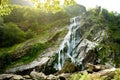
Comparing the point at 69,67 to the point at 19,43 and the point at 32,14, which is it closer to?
the point at 19,43

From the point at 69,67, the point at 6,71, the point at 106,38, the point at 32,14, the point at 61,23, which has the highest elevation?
the point at 32,14

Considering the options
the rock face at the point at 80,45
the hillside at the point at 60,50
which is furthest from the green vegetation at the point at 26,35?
the rock face at the point at 80,45

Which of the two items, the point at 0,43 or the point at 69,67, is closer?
the point at 69,67

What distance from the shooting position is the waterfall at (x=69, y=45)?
3122 centimetres

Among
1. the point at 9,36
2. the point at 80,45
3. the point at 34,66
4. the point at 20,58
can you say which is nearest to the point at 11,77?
the point at 34,66

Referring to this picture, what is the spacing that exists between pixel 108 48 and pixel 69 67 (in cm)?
674

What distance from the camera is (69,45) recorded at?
33.5 m

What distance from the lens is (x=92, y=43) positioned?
31469 mm

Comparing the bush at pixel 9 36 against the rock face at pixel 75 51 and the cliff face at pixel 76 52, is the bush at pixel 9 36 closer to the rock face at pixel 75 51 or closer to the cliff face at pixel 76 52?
the cliff face at pixel 76 52

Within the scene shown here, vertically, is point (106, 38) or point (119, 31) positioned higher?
point (119, 31)

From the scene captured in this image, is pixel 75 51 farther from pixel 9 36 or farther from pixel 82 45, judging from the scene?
pixel 9 36

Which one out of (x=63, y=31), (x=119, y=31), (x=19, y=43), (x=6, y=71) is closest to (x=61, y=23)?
(x=63, y=31)

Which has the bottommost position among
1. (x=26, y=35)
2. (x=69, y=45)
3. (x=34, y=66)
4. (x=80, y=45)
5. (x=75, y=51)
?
(x=34, y=66)

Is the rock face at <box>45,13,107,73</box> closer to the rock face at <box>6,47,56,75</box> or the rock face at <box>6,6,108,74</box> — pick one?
the rock face at <box>6,6,108,74</box>
